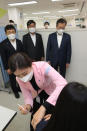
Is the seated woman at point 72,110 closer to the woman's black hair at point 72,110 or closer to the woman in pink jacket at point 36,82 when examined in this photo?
the woman's black hair at point 72,110

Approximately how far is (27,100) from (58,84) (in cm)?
39

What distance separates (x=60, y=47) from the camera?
2.41 metres

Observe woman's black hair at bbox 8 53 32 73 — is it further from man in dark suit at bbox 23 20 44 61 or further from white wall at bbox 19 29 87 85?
white wall at bbox 19 29 87 85

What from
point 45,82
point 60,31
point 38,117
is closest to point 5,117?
point 38,117

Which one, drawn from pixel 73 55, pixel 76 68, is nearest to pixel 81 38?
pixel 73 55

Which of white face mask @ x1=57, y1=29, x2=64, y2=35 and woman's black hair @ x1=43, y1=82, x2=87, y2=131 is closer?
woman's black hair @ x1=43, y1=82, x2=87, y2=131

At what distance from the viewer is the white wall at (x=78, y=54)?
2.55m

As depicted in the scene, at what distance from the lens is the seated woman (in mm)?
457

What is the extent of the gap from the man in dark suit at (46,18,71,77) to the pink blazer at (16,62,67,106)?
141 centimetres

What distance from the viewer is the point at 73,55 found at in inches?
106

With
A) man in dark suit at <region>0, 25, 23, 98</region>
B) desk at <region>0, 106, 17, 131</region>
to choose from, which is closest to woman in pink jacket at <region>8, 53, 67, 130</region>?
desk at <region>0, 106, 17, 131</region>

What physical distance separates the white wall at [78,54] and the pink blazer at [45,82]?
1.73 meters

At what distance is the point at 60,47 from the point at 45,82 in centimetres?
148

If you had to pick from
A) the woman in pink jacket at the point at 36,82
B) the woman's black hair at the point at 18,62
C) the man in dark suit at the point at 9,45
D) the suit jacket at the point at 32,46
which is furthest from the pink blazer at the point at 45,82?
the suit jacket at the point at 32,46
